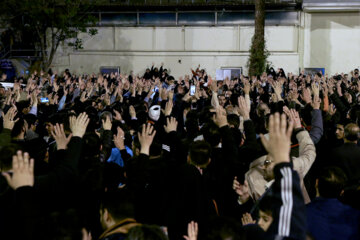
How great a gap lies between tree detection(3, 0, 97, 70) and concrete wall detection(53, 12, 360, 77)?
7.30 ft

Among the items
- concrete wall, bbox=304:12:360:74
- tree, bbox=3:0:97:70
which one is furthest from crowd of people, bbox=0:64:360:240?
concrete wall, bbox=304:12:360:74

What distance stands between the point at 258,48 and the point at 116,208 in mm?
21380

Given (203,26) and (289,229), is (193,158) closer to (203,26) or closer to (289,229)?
(289,229)

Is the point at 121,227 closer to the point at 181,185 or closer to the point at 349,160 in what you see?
the point at 181,185

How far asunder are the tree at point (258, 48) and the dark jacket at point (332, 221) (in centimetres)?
1969

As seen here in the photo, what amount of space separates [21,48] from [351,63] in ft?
62.6

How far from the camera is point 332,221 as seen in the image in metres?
3.67

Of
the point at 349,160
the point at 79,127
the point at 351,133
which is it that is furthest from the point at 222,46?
the point at 79,127

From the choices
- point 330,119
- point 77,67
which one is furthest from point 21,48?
point 330,119

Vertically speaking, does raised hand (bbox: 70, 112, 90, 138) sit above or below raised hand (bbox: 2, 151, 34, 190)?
above

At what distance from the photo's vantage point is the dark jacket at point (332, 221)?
3.62 m

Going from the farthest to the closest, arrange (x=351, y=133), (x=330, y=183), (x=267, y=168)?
(x=351, y=133) < (x=267, y=168) < (x=330, y=183)

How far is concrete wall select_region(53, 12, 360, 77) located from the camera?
1035 inches

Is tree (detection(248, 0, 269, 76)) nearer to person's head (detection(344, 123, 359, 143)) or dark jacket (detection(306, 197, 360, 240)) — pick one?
→ person's head (detection(344, 123, 359, 143))
